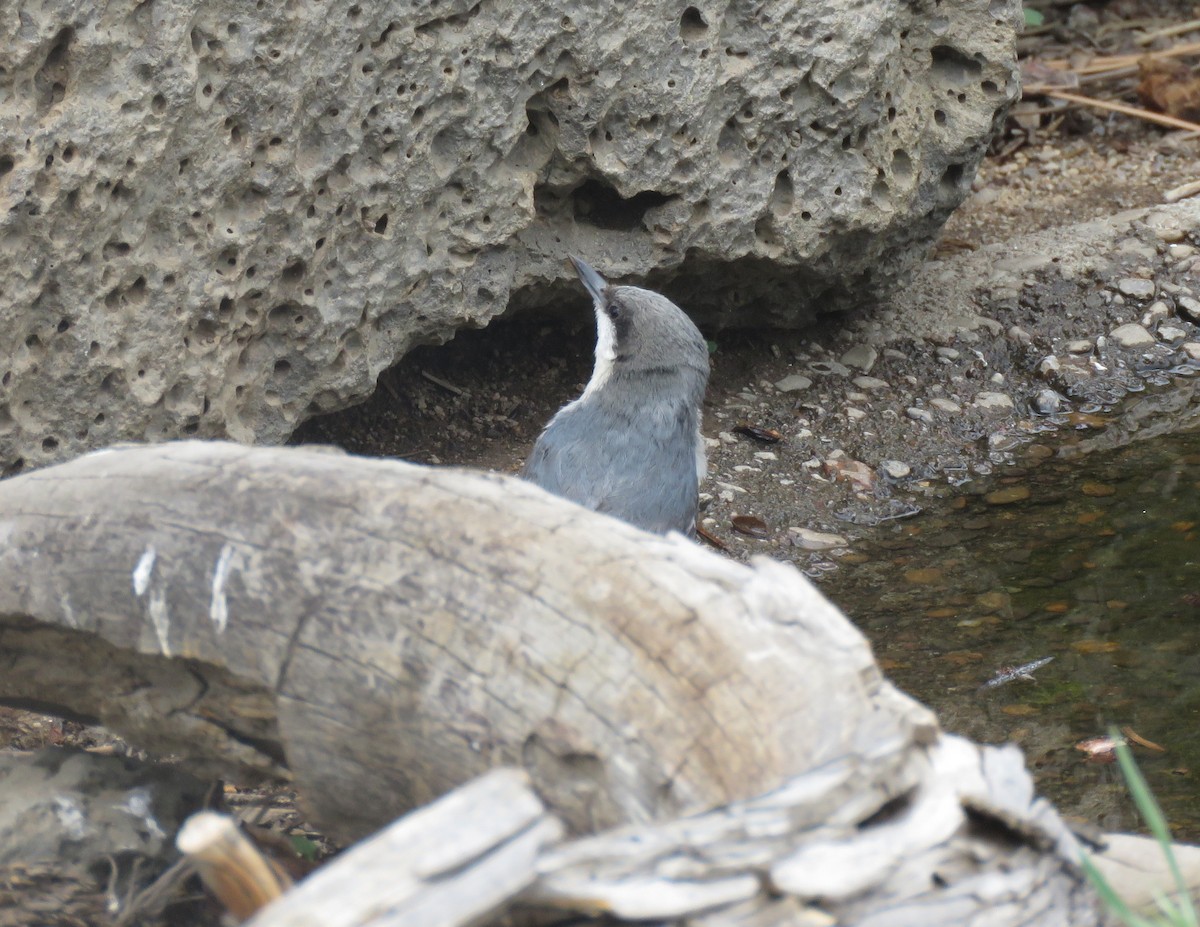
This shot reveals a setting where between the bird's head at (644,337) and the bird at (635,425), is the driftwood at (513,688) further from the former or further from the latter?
the bird's head at (644,337)

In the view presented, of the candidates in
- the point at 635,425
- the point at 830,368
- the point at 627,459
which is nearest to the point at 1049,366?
the point at 830,368

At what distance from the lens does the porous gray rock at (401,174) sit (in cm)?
348

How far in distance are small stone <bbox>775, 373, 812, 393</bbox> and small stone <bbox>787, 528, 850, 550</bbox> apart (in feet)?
2.98

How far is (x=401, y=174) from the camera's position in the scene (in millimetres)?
4148

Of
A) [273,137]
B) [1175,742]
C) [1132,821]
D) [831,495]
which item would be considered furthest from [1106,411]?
[273,137]

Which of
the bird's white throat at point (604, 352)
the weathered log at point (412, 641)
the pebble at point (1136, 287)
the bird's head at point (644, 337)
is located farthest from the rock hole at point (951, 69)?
the weathered log at point (412, 641)

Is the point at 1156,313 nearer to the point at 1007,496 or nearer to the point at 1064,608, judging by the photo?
the point at 1007,496

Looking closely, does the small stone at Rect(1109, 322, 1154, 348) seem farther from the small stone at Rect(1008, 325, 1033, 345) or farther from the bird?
the bird

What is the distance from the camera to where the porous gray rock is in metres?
3.48

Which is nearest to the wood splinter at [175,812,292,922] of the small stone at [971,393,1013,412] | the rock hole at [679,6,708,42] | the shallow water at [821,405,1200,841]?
the shallow water at [821,405,1200,841]

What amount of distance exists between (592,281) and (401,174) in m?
0.76

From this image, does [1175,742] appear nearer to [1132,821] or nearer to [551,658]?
[1132,821]

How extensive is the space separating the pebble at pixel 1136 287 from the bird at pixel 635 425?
2.67 metres

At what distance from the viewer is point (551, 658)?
221cm
